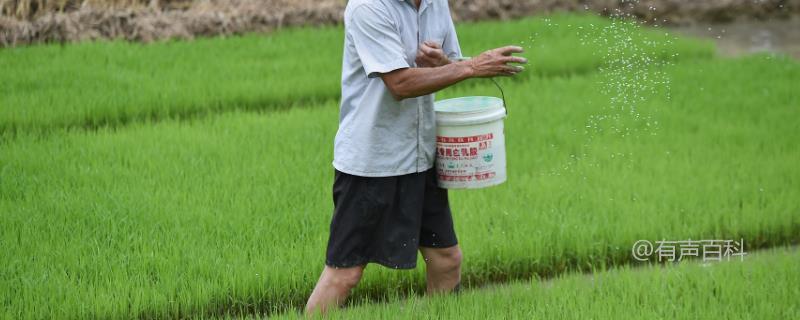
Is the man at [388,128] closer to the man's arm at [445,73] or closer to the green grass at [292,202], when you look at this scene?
the man's arm at [445,73]

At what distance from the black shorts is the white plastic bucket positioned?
0.10m

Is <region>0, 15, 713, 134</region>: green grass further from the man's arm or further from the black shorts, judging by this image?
the man's arm

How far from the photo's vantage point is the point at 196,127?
19.7ft

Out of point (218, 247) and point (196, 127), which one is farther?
point (196, 127)

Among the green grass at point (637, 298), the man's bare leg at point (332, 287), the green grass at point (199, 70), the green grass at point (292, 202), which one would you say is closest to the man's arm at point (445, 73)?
the man's bare leg at point (332, 287)

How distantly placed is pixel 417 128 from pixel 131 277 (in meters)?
1.29

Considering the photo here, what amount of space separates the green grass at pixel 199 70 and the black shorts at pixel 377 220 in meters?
3.12

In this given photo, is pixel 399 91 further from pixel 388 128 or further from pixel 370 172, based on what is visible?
pixel 370 172

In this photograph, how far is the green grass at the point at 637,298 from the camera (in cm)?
352

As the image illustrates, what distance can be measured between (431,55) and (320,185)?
1984 mm

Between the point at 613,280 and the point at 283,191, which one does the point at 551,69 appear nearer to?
the point at 283,191

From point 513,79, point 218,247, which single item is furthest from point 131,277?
point 513,79

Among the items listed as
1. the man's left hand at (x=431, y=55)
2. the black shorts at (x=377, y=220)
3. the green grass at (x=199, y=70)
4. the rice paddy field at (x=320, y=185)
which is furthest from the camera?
the green grass at (x=199, y=70)

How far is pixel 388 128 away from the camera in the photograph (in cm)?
319
